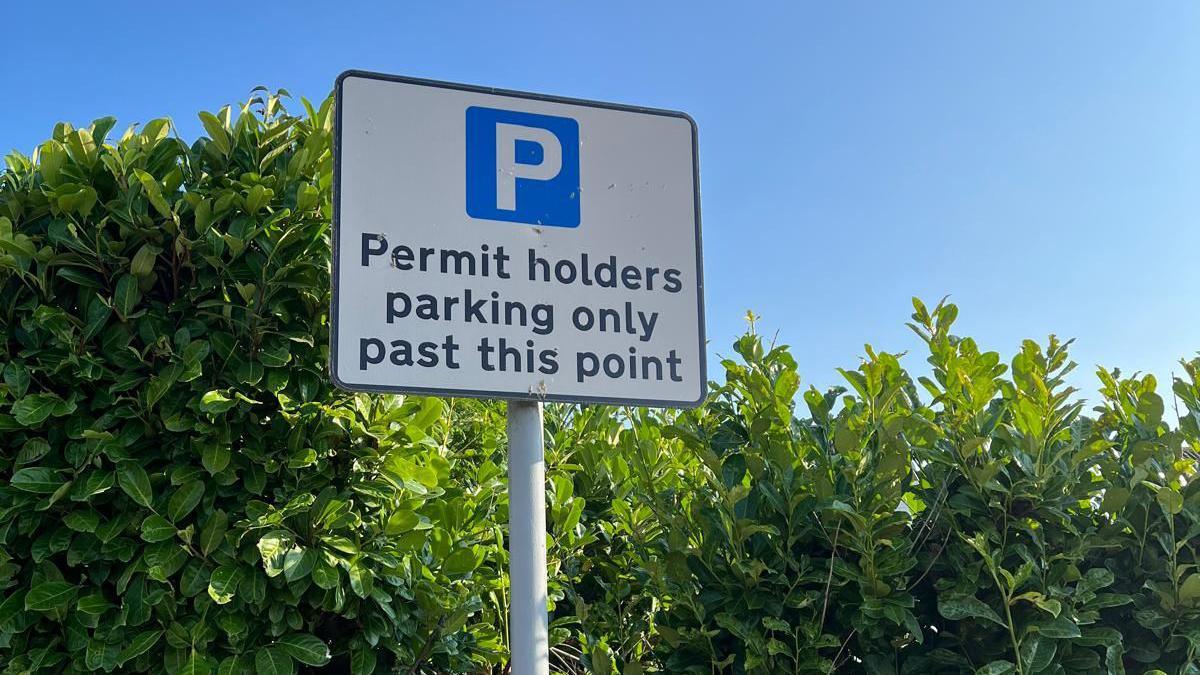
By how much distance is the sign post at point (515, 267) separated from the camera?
175 centimetres

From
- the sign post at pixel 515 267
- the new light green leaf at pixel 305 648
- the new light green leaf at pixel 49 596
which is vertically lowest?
the new light green leaf at pixel 305 648

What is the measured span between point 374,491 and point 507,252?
1.12 metres

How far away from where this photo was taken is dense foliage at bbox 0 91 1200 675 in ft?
7.38

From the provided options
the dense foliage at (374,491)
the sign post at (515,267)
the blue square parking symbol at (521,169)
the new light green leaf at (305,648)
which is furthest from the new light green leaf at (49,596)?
the blue square parking symbol at (521,169)

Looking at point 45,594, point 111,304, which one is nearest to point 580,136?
point 111,304

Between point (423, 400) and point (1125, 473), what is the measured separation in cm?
191

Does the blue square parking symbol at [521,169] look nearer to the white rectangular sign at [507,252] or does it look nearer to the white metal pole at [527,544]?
the white rectangular sign at [507,252]

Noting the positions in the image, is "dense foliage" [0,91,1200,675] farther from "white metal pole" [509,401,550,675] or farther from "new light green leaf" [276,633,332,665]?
"white metal pole" [509,401,550,675]

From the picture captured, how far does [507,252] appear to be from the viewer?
184 cm

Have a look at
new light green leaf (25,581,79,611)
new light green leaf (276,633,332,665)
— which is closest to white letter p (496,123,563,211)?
new light green leaf (276,633,332,665)

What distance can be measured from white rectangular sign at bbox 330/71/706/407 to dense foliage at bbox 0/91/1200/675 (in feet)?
2.04

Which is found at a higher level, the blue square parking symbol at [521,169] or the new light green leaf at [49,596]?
the blue square parking symbol at [521,169]

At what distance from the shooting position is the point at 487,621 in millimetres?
3061

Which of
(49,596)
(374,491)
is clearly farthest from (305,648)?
(49,596)
